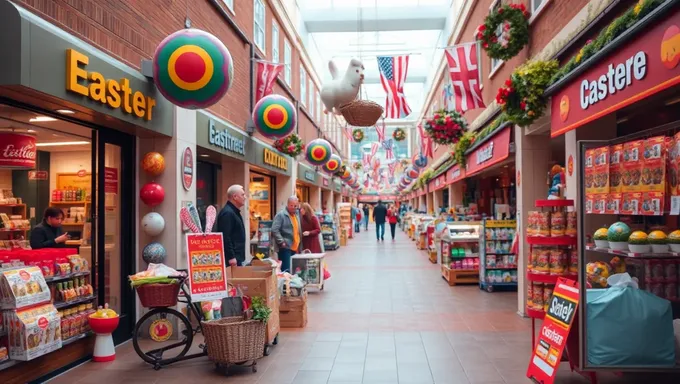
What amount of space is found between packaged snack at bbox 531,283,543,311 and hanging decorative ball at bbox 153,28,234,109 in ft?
12.8

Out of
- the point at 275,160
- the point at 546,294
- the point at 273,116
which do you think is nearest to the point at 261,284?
the point at 546,294

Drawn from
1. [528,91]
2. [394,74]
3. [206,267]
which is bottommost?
[206,267]

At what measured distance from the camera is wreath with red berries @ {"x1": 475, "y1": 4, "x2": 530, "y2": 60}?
8.22m

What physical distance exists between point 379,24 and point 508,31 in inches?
504

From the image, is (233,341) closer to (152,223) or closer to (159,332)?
(159,332)

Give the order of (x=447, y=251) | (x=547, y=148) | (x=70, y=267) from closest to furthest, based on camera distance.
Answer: (x=70, y=267), (x=547, y=148), (x=447, y=251)

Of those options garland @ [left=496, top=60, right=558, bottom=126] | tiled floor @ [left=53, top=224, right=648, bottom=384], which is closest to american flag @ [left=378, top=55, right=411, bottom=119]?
tiled floor @ [left=53, top=224, right=648, bottom=384]

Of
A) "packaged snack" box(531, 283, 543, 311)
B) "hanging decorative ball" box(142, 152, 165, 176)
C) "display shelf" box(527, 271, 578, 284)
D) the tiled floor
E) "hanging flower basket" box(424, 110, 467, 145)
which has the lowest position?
the tiled floor

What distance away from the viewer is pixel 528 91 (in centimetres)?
664

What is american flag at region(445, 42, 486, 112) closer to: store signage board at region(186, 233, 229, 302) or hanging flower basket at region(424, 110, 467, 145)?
hanging flower basket at region(424, 110, 467, 145)

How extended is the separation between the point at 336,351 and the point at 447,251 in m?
5.77

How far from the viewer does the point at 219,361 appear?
17.0 feet

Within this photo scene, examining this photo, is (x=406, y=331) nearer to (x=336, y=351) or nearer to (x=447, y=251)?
(x=336, y=351)

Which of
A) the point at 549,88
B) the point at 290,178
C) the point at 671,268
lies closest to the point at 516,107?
the point at 549,88
